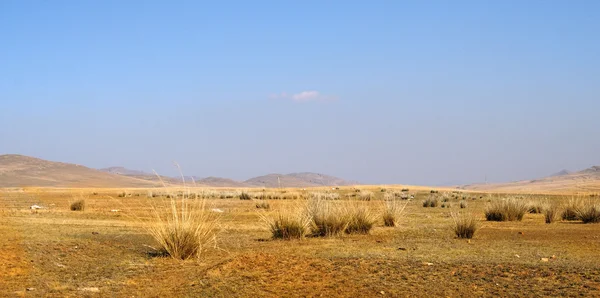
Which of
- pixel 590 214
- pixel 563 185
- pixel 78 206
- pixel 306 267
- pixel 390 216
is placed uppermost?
pixel 563 185

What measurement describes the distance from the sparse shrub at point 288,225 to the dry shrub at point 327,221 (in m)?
0.49

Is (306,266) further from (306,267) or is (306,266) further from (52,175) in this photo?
(52,175)

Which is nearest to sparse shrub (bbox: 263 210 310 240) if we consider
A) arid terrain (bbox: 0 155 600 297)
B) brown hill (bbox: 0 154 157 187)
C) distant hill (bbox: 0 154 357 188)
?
arid terrain (bbox: 0 155 600 297)

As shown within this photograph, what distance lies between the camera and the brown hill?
348 ft

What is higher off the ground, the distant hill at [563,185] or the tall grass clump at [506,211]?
the distant hill at [563,185]

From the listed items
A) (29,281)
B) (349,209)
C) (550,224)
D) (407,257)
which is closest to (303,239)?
(349,209)

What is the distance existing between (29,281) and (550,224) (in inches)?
616

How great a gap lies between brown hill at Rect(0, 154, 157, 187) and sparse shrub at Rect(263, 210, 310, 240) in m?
93.0

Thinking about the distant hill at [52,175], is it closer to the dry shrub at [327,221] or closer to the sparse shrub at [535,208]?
the sparse shrub at [535,208]

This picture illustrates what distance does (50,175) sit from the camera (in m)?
117

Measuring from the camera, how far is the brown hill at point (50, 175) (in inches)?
4171

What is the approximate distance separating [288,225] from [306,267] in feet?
15.4

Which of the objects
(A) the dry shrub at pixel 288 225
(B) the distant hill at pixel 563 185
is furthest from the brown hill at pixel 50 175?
(A) the dry shrub at pixel 288 225

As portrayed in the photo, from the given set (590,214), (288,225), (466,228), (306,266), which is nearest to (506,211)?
(590,214)
